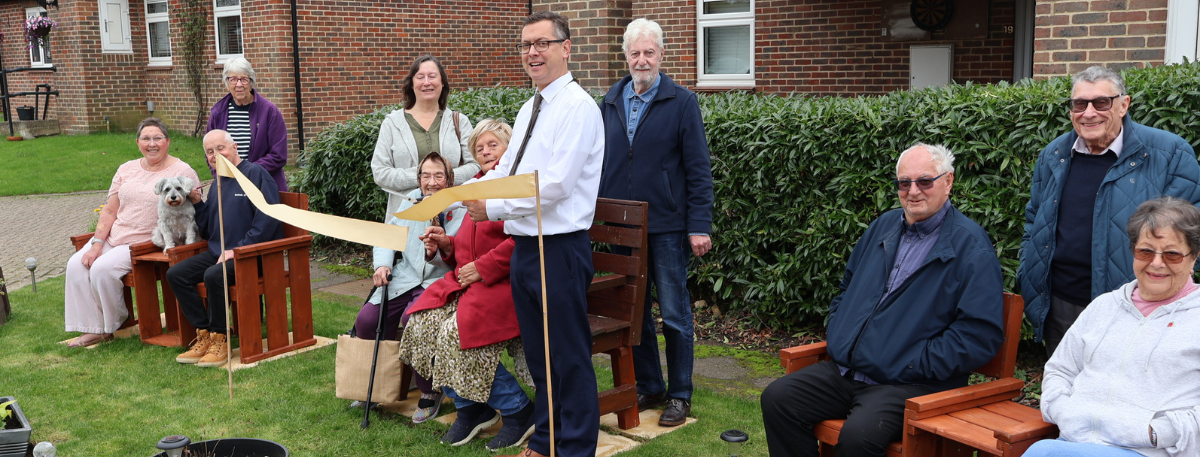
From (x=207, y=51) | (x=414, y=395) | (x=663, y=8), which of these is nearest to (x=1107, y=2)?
(x=414, y=395)

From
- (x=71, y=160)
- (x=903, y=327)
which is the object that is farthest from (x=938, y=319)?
(x=71, y=160)

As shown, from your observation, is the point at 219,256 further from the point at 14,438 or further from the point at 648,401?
the point at 648,401

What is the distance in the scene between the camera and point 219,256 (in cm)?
601

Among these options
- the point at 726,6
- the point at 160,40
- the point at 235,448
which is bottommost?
the point at 235,448

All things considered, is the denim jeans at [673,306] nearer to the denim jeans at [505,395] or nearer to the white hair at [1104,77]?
the denim jeans at [505,395]

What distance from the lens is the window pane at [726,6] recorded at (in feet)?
35.9

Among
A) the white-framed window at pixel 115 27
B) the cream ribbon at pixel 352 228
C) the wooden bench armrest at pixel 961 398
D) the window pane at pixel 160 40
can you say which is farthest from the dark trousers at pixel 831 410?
the white-framed window at pixel 115 27

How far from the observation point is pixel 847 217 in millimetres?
5566

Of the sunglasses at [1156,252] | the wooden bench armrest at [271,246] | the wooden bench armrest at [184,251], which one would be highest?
the sunglasses at [1156,252]

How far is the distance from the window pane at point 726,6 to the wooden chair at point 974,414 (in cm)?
795

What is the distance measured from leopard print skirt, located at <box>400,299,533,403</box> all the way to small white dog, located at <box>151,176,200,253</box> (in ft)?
7.78

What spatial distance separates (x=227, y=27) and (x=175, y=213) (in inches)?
437

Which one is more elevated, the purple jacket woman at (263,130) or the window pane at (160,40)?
the window pane at (160,40)

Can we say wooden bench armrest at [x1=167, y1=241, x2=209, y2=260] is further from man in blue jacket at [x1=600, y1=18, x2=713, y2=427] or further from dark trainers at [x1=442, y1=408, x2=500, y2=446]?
man in blue jacket at [x1=600, y1=18, x2=713, y2=427]
